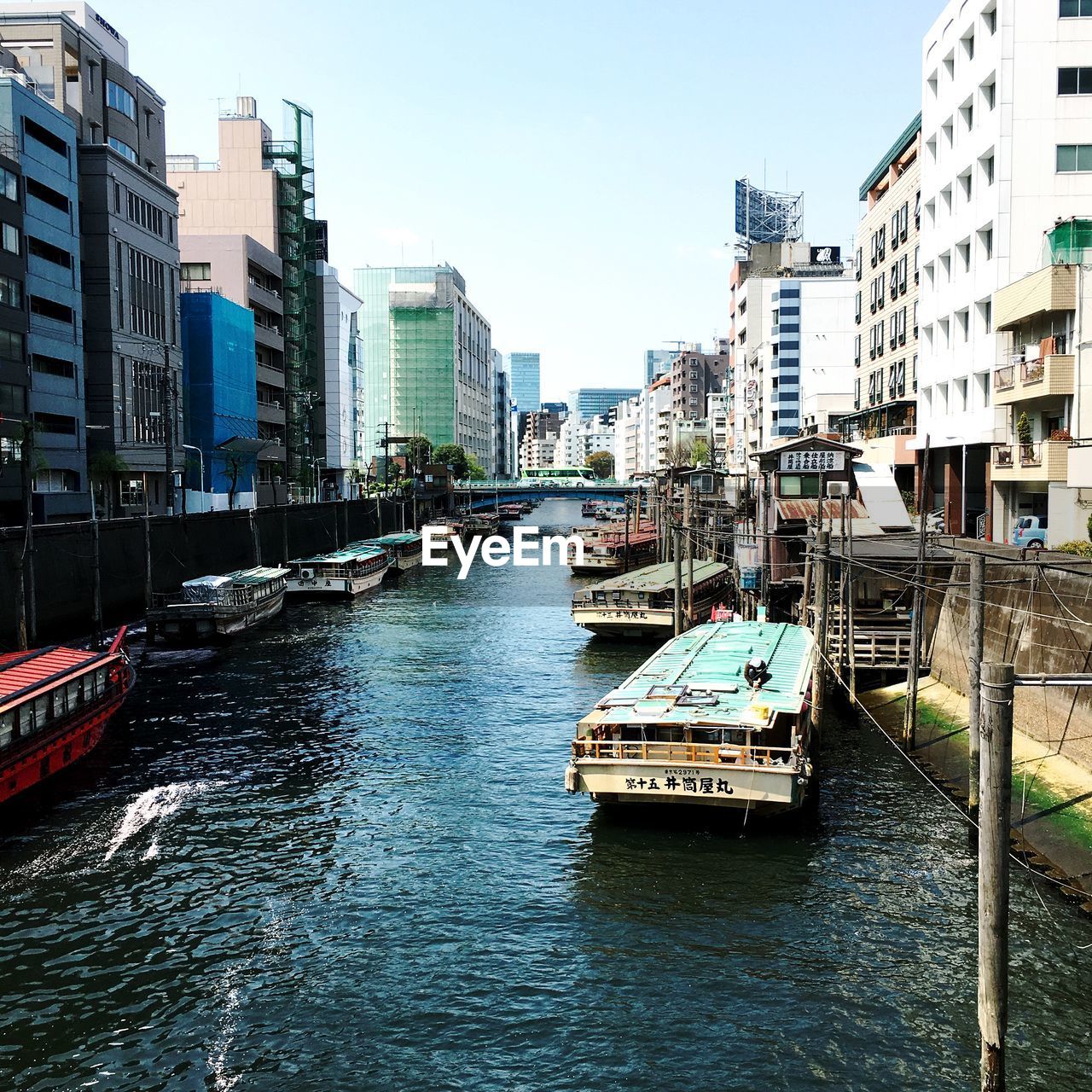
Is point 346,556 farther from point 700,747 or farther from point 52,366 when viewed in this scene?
point 700,747

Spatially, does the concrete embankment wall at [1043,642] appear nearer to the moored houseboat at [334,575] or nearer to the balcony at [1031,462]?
the balcony at [1031,462]

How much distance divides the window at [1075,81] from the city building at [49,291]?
63.1 m

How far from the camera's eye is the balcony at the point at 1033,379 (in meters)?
47.7

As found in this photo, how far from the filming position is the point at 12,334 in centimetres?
7012

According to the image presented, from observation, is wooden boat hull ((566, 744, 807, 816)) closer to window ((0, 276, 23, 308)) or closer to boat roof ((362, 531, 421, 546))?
window ((0, 276, 23, 308))

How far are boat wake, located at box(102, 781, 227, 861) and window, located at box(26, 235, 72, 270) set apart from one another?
54.8 meters

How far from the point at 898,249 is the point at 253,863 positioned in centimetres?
7350

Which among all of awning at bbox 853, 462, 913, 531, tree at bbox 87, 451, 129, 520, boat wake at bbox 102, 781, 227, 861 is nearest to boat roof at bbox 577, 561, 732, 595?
awning at bbox 853, 462, 913, 531

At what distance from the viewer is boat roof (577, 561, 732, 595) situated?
5712cm

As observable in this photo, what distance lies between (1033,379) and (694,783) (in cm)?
3494

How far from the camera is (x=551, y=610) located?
242 feet

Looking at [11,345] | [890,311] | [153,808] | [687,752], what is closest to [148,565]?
[11,345]

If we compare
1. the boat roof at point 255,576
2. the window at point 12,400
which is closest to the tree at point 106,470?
the window at point 12,400

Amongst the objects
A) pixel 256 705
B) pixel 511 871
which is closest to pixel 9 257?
pixel 256 705
